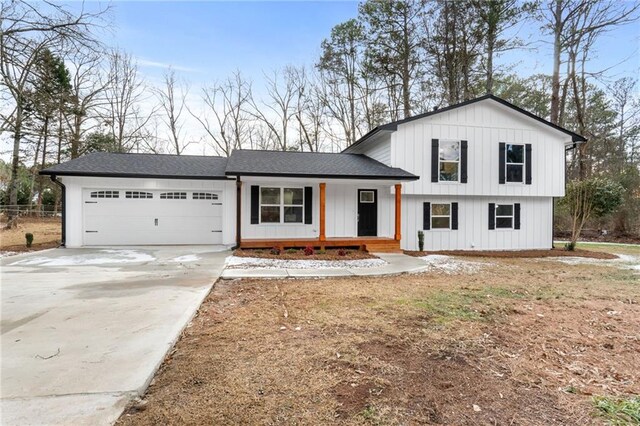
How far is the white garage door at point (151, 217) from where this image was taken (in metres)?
11.1

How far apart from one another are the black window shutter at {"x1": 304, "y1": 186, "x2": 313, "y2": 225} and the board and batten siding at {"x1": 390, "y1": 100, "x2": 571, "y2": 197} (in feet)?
10.5

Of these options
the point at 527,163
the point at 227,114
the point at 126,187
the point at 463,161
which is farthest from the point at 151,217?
the point at 227,114

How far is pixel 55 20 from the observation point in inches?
218

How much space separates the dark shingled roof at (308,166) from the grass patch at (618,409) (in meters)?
8.70

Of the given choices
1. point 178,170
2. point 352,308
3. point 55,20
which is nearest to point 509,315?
point 352,308

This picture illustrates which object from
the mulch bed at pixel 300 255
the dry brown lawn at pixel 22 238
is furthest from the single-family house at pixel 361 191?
the dry brown lawn at pixel 22 238

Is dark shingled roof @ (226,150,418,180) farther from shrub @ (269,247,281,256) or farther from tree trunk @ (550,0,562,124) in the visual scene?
tree trunk @ (550,0,562,124)

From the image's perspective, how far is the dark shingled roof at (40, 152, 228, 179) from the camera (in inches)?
418

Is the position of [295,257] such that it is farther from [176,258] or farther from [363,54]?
[363,54]

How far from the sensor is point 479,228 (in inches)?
505

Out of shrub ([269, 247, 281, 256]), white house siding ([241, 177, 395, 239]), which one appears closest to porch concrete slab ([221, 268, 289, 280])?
shrub ([269, 247, 281, 256])

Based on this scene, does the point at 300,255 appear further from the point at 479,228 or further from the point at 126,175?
the point at 479,228

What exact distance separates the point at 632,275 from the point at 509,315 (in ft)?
19.0

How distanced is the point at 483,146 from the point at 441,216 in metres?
3.08
